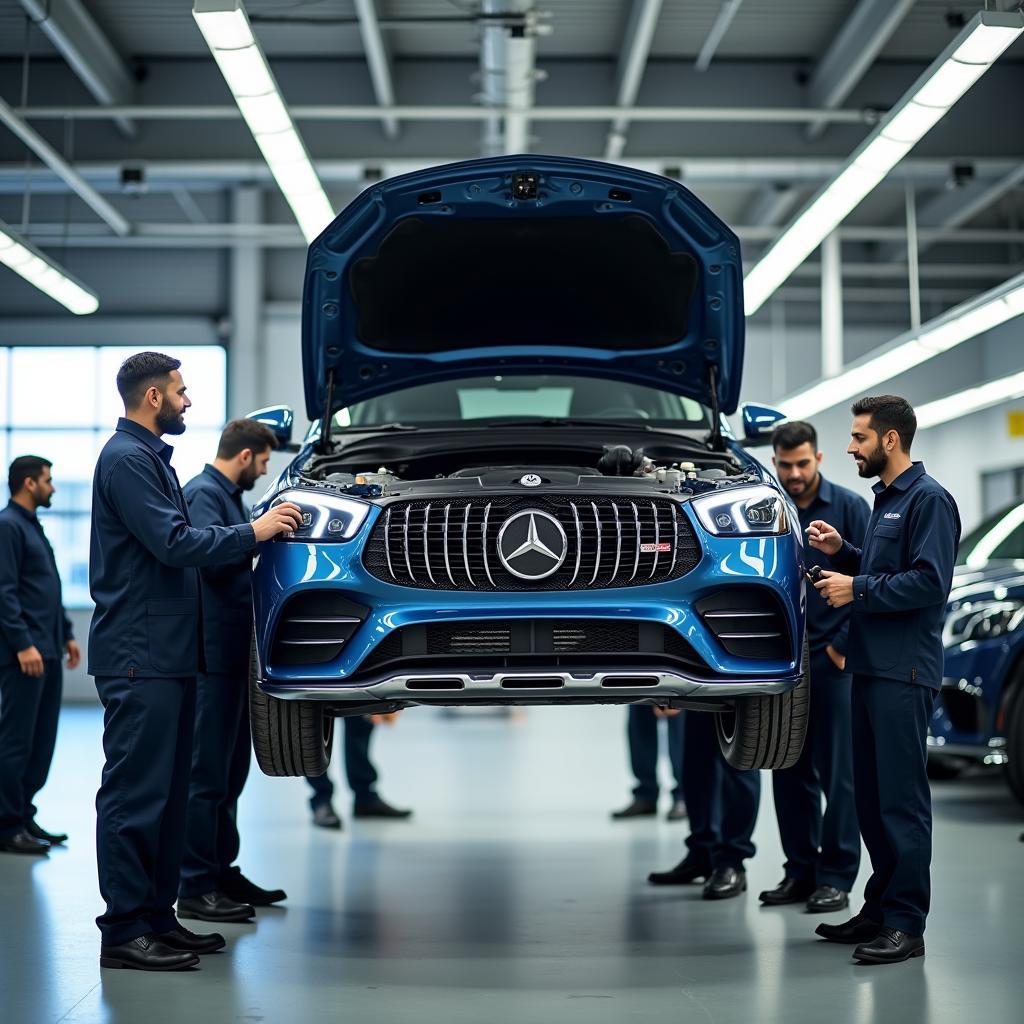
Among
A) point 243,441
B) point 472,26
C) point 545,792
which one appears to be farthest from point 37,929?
point 472,26

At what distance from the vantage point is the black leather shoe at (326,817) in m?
6.58

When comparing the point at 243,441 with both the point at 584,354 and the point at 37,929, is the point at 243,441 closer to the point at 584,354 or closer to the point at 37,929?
the point at 584,354

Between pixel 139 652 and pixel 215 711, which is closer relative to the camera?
pixel 139 652

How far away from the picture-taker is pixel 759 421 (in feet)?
15.0

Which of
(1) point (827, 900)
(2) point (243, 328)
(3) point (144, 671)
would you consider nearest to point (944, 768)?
(1) point (827, 900)

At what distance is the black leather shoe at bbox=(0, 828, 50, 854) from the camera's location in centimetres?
573

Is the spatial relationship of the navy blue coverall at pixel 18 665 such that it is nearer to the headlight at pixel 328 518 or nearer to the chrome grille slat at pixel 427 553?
the headlight at pixel 328 518

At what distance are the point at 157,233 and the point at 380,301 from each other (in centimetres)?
981

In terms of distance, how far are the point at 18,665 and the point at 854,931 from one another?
158 inches

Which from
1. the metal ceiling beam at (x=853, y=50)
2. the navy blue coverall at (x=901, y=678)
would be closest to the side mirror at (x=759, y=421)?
the navy blue coverall at (x=901, y=678)

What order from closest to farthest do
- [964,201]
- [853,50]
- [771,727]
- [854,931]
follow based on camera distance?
[771,727] < [854,931] < [853,50] < [964,201]

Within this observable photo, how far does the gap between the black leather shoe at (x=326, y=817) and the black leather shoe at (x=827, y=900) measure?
2809 millimetres

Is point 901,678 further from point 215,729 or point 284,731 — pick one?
point 215,729

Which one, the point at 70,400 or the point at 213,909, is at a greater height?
the point at 70,400
